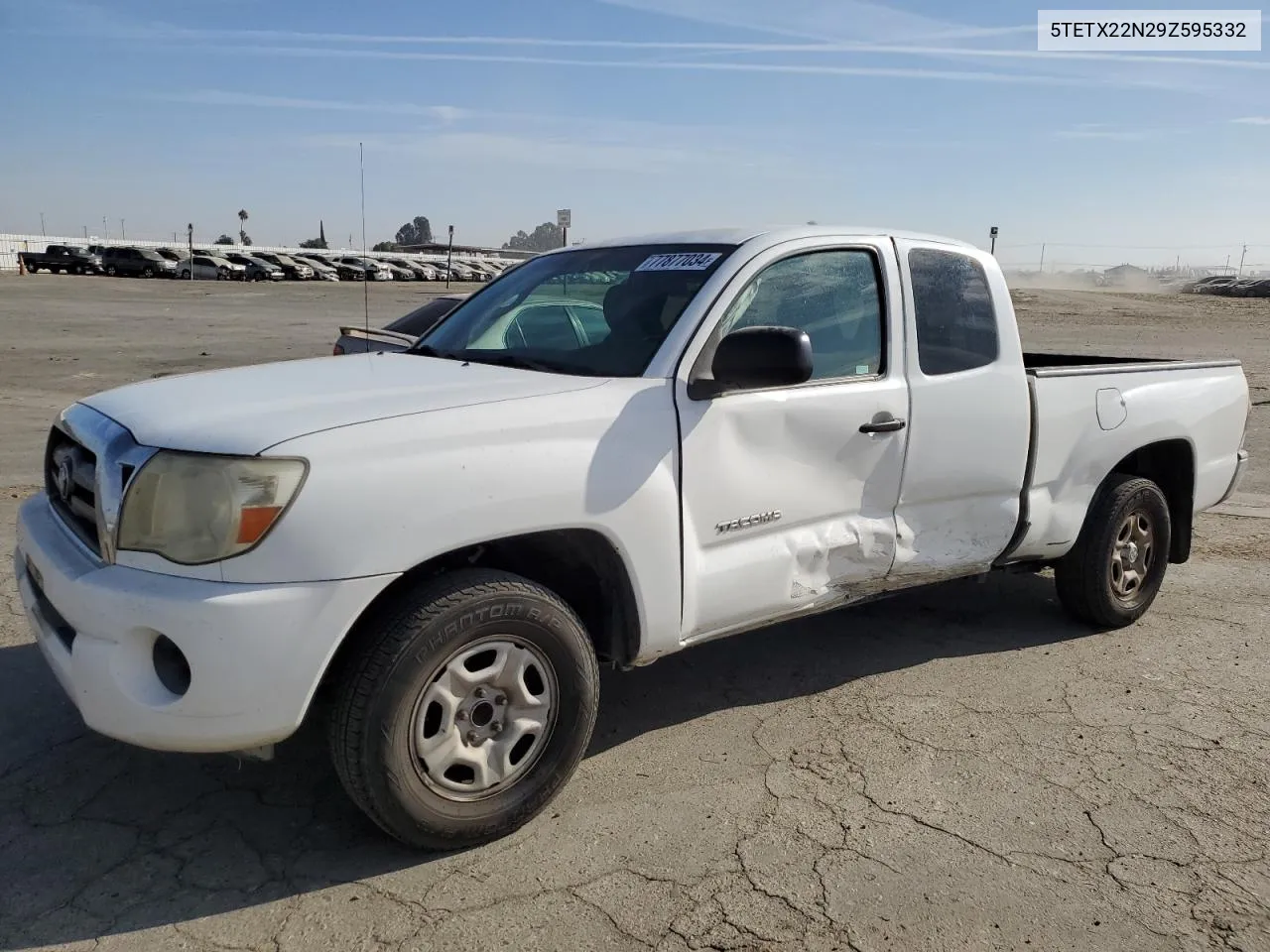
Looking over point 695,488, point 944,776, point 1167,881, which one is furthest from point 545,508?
point 1167,881

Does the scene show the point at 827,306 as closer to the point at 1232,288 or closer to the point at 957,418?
the point at 957,418

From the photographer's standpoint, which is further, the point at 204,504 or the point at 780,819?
the point at 780,819

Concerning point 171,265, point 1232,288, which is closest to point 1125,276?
point 1232,288

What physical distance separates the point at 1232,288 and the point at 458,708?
70.2 meters

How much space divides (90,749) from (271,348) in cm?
1659

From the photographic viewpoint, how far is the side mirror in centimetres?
332

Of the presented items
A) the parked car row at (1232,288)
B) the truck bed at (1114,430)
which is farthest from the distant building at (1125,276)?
the truck bed at (1114,430)

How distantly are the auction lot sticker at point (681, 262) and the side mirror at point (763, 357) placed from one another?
0.50 m

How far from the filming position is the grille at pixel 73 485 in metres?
3.04

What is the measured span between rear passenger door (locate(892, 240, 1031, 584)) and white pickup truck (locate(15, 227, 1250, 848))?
14 millimetres

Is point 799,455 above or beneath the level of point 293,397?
beneath

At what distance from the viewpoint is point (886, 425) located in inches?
157

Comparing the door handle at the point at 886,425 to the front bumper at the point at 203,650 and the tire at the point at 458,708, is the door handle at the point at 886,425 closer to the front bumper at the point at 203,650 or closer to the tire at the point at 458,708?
the tire at the point at 458,708

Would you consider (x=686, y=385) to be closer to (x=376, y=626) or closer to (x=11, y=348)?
(x=376, y=626)
